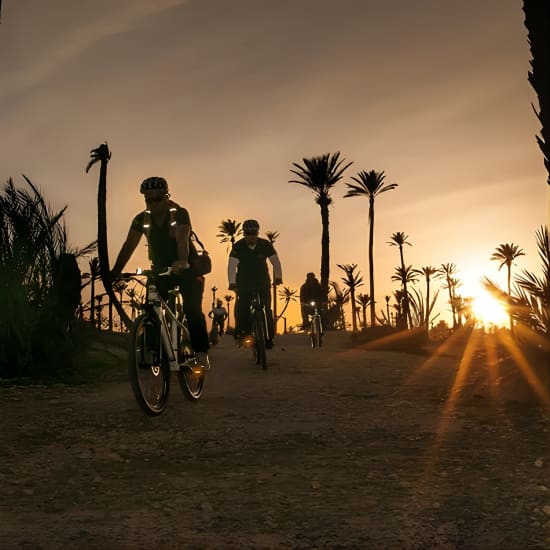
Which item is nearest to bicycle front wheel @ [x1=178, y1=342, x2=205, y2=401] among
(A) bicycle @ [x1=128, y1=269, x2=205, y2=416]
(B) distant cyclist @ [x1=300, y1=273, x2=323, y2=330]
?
(A) bicycle @ [x1=128, y1=269, x2=205, y2=416]

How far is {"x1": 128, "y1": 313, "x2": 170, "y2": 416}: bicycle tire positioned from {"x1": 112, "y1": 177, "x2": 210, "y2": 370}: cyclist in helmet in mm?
492

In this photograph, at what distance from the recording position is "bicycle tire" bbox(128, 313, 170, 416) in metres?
5.46

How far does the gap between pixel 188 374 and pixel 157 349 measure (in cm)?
71

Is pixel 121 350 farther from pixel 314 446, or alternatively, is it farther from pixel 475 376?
pixel 314 446

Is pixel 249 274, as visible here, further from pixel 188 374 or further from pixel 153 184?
pixel 153 184

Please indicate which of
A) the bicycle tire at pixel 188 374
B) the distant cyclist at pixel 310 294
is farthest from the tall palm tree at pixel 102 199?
the bicycle tire at pixel 188 374

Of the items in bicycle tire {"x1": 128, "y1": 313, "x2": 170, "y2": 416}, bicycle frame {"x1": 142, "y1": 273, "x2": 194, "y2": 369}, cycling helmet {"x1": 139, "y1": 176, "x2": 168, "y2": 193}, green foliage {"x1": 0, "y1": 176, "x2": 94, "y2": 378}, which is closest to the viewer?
bicycle tire {"x1": 128, "y1": 313, "x2": 170, "y2": 416}

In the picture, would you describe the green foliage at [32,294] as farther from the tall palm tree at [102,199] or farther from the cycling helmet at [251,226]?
the tall palm tree at [102,199]

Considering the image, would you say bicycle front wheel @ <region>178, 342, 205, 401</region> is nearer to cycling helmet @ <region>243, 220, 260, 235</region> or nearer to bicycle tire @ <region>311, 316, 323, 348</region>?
cycling helmet @ <region>243, 220, 260, 235</region>

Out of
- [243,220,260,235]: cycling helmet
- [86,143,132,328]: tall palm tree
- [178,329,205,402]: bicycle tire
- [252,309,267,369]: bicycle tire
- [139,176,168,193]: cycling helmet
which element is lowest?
[178,329,205,402]: bicycle tire

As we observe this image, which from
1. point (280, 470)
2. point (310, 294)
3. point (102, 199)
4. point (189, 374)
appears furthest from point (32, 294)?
point (102, 199)

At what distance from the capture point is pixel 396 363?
10.2 m

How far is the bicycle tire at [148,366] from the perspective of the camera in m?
5.46

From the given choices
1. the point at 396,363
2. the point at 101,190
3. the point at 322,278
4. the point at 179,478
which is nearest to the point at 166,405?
the point at 179,478
